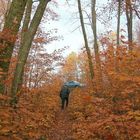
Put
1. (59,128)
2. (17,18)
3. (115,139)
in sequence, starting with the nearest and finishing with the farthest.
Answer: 1. (115,139)
2. (17,18)
3. (59,128)

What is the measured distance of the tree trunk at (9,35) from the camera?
26.2 ft

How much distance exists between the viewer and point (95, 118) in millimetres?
10258

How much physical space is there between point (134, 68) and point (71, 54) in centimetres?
8360

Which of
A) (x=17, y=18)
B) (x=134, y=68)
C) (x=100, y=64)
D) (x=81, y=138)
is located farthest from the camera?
(x=100, y=64)

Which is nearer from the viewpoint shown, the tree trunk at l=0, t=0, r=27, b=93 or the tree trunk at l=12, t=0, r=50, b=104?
the tree trunk at l=0, t=0, r=27, b=93

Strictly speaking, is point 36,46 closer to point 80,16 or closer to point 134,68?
Answer: point 80,16

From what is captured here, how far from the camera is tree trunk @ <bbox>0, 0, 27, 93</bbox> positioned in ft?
26.2

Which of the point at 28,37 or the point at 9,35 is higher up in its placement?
the point at 28,37

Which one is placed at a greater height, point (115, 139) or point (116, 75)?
point (116, 75)

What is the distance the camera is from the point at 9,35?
7938 millimetres

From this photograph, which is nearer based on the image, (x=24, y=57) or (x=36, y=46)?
(x=24, y=57)

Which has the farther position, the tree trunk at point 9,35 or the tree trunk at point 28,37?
the tree trunk at point 28,37

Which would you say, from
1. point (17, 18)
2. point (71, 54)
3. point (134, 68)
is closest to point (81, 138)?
point (134, 68)

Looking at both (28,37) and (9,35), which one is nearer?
(9,35)
